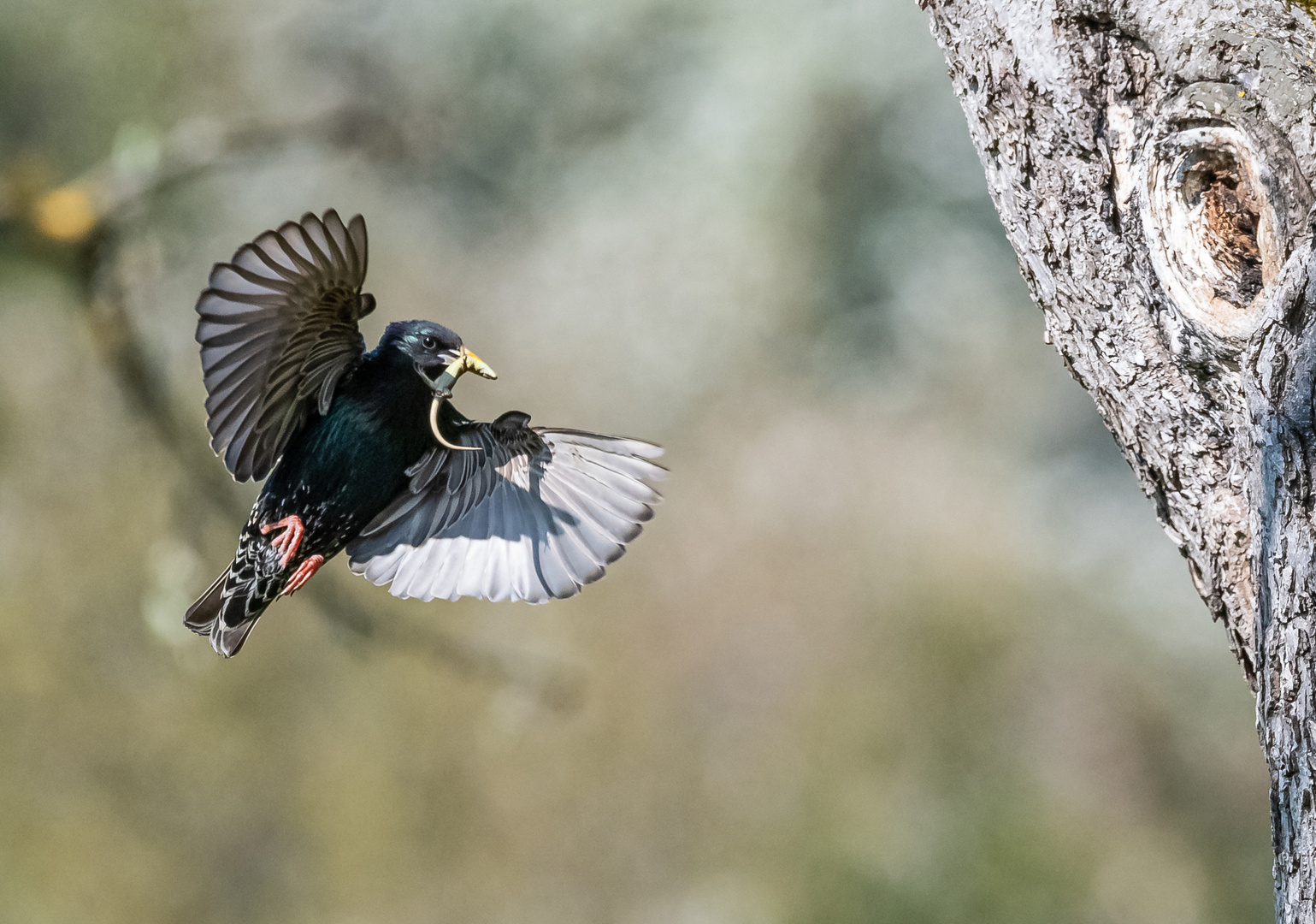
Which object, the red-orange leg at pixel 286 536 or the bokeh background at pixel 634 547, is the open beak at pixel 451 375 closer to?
the red-orange leg at pixel 286 536

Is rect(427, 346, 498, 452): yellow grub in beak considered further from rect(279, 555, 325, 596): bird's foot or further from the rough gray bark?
the rough gray bark

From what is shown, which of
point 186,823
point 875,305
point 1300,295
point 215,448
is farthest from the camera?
point 875,305

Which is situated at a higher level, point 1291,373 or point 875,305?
point 875,305

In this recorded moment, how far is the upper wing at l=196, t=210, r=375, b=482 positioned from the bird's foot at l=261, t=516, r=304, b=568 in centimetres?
4

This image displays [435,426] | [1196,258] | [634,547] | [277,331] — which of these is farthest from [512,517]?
[634,547]

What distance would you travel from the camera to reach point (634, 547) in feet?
6.20

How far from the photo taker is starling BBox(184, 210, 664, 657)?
0.69 metres

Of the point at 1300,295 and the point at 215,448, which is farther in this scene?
the point at 215,448

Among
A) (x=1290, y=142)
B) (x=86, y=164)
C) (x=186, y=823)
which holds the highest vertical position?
(x=86, y=164)

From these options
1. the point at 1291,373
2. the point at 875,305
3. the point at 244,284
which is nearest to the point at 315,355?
the point at 244,284

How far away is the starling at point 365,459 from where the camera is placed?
0.69 metres

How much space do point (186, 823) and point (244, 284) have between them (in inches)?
57.6

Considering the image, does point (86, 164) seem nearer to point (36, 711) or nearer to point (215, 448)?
point (36, 711)

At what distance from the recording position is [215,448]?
28.5 inches
